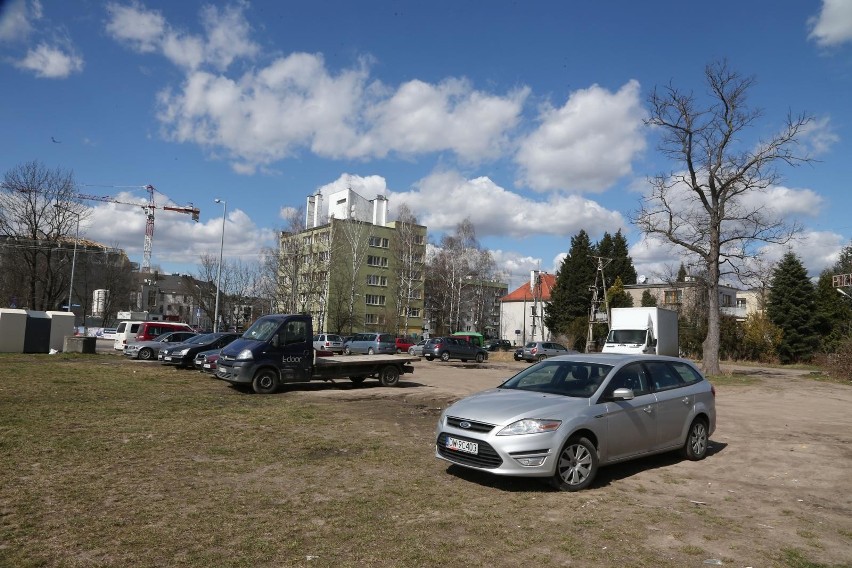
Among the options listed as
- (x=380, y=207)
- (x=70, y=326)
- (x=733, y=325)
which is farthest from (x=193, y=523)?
(x=380, y=207)

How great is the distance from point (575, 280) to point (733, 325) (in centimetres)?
1819

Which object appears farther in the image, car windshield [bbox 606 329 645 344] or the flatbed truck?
car windshield [bbox 606 329 645 344]

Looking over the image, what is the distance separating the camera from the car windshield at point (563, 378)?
7469mm

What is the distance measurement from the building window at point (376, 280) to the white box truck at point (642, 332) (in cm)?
4562

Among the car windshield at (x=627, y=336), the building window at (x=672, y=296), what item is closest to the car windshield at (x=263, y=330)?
the car windshield at (x=627, y=336)

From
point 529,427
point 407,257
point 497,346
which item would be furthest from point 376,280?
point 529,427

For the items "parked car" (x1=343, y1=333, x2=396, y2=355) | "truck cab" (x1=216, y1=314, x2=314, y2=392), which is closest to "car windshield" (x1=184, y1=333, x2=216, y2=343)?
"truck cab" (x1=216, y1=314, x2=314, y2=392)

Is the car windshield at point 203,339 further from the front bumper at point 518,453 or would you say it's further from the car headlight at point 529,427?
the car headlight at point 529,427

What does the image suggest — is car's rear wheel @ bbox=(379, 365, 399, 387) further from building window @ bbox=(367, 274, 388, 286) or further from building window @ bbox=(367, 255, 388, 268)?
building window @ bbox=(367, 255, 388, 268)

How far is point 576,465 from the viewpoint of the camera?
679cm

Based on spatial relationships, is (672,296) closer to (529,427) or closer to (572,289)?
(572,289)

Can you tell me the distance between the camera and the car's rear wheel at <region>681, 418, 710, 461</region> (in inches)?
340

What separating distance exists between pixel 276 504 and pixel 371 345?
1422 inches

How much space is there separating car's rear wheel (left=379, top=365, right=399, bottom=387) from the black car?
7169 mm
